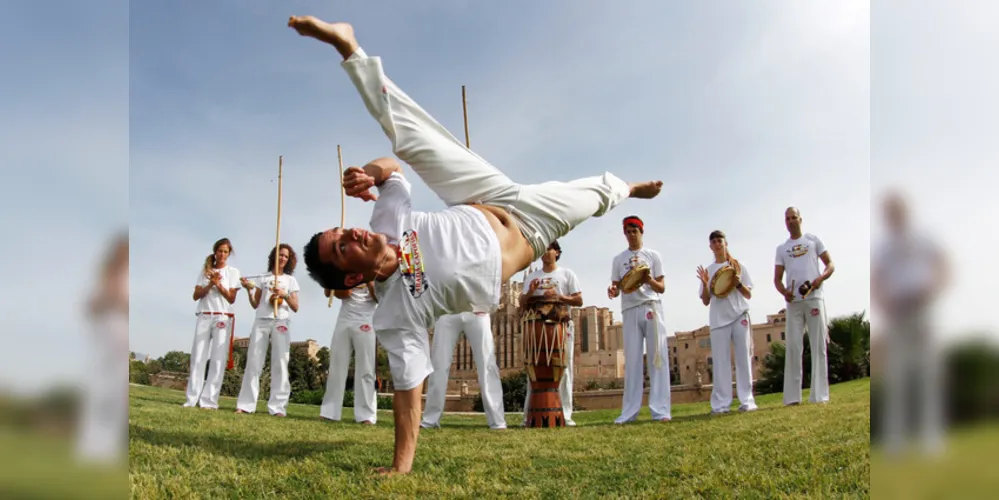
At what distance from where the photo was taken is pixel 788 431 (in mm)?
4703

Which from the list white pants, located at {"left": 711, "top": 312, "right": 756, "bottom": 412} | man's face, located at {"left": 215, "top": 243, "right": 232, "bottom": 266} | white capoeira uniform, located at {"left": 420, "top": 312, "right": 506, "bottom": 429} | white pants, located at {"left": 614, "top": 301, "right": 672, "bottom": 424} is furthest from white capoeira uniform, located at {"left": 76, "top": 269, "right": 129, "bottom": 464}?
man's face, located at {"left": 215, "top": 243, "right": 232, "bottom": 266}

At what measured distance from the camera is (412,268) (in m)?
3.71

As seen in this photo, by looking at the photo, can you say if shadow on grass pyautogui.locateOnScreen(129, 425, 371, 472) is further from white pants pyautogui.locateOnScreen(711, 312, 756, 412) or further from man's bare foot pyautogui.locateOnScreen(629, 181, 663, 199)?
white pants pyautogui.locateOnScreen(711, 312, 756, 412)

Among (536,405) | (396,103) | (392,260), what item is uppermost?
(396,103)

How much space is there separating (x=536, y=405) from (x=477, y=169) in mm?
4585

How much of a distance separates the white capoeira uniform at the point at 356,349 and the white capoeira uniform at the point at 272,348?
33.0 inches

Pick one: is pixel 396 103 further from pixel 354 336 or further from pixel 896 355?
pixel 354 336

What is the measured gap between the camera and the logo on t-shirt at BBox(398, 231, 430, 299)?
3.70m

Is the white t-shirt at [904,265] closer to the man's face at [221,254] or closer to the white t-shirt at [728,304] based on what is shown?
the white t-shirt at [728,304]

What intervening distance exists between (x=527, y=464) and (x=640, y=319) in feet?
17.3

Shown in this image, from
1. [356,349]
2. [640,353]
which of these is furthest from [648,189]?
[356,349]

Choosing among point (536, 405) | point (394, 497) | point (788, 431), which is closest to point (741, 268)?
point (536, 405)

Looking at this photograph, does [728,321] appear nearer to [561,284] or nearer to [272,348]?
[561,284]

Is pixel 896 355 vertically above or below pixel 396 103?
below
